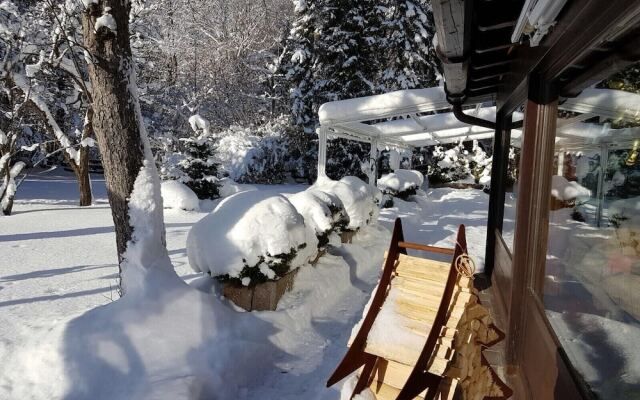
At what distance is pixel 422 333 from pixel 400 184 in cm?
1277

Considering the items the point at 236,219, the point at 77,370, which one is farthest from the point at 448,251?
the point at 77,370

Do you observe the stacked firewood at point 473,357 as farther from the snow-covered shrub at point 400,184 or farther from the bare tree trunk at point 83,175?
the bare tree trunk at point 83,175

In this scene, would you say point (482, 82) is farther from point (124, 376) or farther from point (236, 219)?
point (124, 376)

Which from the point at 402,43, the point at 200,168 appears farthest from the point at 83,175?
the point at 402,43

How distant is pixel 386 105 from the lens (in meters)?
7.12

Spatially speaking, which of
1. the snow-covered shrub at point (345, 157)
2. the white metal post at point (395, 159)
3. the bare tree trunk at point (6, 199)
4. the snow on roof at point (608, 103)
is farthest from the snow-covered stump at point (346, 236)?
the snow-covered shrub at point (345, 157)

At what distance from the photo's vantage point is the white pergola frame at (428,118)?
5.58ft

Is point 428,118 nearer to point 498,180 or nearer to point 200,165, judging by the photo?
point 498,180

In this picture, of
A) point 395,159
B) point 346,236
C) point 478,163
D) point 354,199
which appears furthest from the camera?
point 478,163

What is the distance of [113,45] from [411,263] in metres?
3.23

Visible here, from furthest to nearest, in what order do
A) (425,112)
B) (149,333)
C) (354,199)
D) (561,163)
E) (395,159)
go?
(395,159) < (425,112) < (354,199) < (149,333) < (561,163)

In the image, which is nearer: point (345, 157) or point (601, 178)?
point (601, 178)

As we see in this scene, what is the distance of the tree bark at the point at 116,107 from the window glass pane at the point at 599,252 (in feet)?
11.6

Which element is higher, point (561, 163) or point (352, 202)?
point (561, 163)
